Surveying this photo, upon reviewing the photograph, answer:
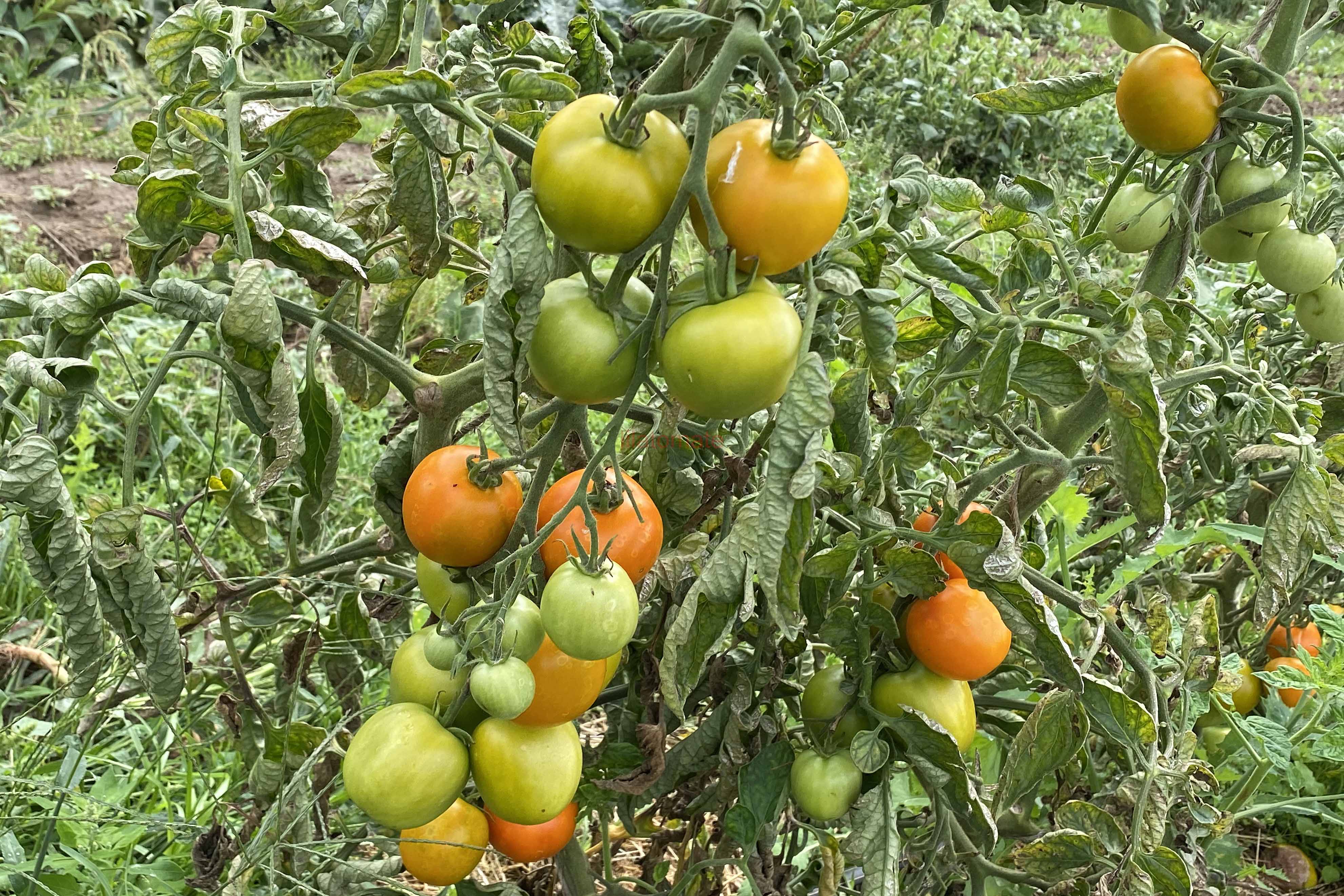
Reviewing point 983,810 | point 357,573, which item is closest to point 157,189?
point 357,573

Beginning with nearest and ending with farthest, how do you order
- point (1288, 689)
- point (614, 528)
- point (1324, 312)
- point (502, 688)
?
1. point (502, 688)
2. point (614, 528)
3. point (1324, 312)
4. point (1288, 689)

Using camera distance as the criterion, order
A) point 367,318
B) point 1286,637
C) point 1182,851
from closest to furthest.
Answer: point 1182,851 < point 1286,637 < point 367,318

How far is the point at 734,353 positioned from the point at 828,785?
0.50 m

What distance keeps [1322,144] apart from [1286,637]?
0.85m

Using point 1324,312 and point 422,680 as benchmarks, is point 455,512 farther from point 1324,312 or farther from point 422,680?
point 1324,312

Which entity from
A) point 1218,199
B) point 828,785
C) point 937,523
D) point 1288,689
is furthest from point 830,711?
point 1288,689

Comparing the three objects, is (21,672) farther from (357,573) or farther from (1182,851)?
(1182,851)

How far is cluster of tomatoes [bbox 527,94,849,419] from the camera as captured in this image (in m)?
0.60

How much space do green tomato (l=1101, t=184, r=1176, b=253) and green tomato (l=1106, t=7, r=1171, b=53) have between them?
13 cm

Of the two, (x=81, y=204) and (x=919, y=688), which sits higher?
(x=919, y=688)

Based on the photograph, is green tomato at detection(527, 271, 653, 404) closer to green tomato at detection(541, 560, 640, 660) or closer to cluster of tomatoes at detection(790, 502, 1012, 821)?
green tomato at detection(541, 560, 640, 660)

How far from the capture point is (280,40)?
5570mm

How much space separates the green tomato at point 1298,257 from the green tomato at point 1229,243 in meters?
0.02

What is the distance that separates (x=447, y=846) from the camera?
92 cm
